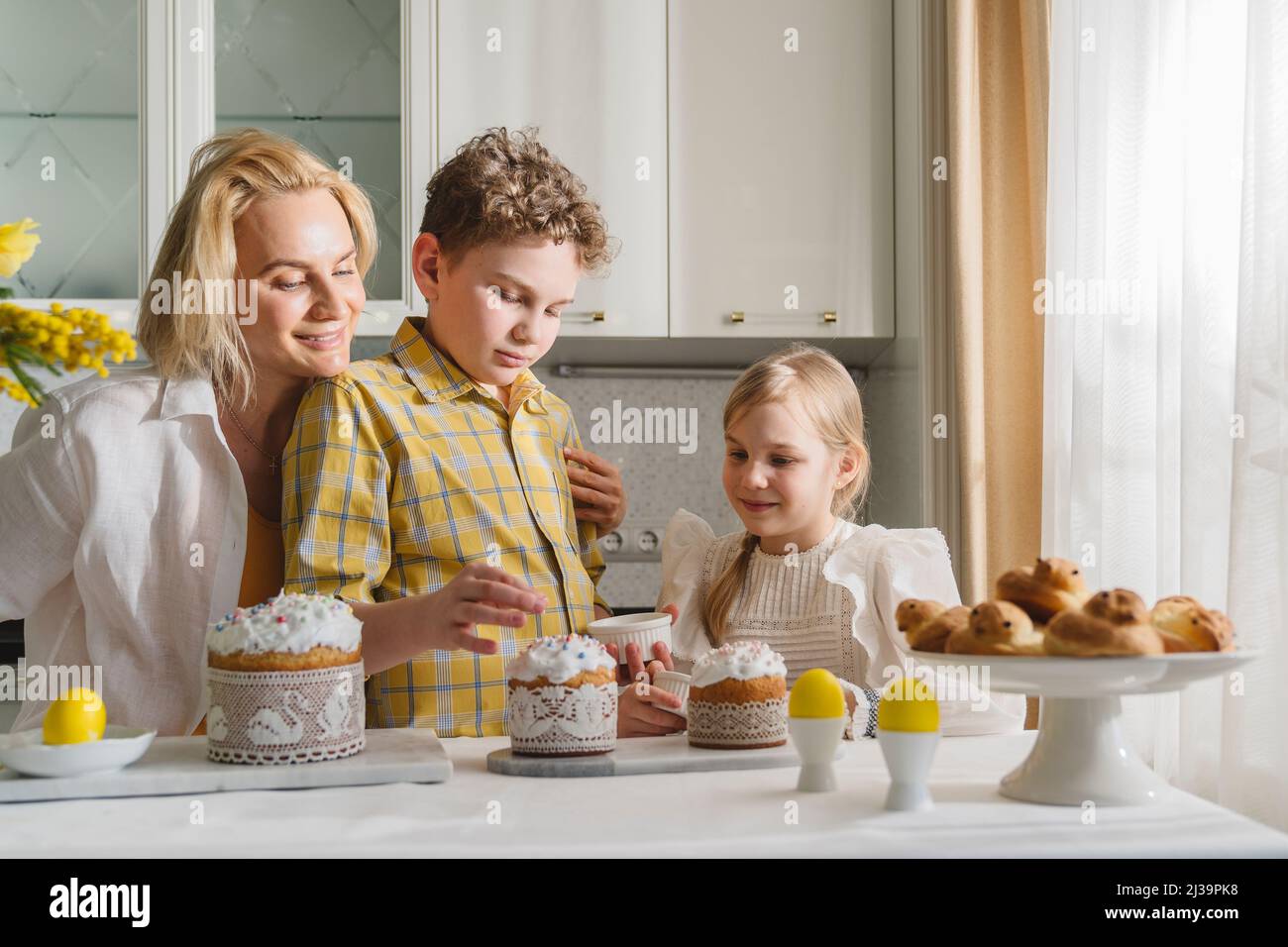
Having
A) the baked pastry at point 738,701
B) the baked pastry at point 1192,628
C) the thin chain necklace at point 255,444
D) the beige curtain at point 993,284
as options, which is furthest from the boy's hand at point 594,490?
the beige curtain at point 993,284

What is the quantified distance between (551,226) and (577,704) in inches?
25.5

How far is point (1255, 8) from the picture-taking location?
4.74ft

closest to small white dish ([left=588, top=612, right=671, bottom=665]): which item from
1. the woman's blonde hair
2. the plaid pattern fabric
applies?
the plaid pattern fabric

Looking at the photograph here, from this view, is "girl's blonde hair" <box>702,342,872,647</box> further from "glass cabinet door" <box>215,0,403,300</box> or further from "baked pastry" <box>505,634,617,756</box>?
"glass cabinet door" <box>215,0,403,300</box>

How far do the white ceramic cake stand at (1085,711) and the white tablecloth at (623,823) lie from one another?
18 millimetres

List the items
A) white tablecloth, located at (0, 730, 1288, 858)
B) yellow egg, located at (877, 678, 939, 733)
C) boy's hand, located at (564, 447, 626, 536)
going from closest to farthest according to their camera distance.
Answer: white tablecloth, located at (0, 730, 1288, 858) < yellow egg, located at (877, 678, 939, 733) < boy's hand, located at (564, 447, 626, 536)

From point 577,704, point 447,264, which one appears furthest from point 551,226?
point 577,704

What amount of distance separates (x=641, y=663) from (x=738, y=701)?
7.7 inches

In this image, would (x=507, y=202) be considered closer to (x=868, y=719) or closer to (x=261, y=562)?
(x=261, y=562)

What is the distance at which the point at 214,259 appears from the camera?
1.49 m

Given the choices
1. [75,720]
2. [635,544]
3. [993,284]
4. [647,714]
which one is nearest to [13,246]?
[75,720]

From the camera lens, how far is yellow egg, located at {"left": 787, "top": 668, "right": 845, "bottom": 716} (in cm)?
98

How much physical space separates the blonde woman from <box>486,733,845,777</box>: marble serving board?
522 mm

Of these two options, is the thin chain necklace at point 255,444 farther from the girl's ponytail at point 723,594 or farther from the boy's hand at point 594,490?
the girl's ponytail at point 723,594
